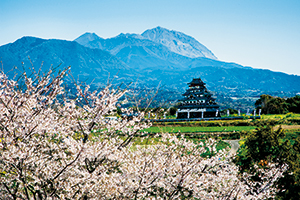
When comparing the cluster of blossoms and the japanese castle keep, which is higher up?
the cluster of blossoms

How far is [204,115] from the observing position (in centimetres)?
4869

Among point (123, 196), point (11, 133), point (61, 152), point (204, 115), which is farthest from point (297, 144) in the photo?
point (204, 115)

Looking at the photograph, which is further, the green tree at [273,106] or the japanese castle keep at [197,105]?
the green tree at [273,106]

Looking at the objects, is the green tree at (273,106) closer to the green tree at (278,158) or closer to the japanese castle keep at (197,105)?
the japanese castle keep at (197,105)

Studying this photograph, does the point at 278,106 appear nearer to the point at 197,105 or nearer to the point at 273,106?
the point at 273,106

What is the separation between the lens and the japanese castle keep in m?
48.2

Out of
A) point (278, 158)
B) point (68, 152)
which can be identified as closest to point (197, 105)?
point (278, 158)

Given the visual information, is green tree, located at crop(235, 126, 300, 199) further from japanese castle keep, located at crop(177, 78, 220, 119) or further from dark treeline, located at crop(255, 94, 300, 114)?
dark treeline, located at crop(255, 94, 300, 114)

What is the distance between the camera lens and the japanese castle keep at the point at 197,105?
48188 mm

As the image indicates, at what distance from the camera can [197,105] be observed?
4806 centimetres

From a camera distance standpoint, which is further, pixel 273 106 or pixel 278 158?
pixel 273 106

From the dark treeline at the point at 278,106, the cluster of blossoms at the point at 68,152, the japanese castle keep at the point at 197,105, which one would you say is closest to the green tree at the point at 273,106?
the dark treeline at the point at 278,106

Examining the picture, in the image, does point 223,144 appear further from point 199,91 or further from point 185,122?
point 199,91

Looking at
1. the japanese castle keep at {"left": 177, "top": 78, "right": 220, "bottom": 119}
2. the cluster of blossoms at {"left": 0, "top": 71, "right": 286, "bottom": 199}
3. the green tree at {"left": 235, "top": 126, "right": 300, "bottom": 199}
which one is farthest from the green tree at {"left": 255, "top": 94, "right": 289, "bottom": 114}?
the cluster of blossoms at {"left": 0, "top": 71, "right": 286, "bottom": 199}
